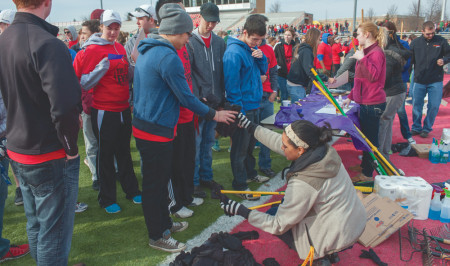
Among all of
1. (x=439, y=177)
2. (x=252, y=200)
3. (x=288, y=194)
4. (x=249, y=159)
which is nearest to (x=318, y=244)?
(x=288, y=194)

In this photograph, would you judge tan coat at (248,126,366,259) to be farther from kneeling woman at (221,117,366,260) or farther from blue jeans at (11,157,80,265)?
blue jeans at (11,157,80,265)

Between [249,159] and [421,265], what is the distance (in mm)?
2186

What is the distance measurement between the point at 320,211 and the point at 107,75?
2.28 metres

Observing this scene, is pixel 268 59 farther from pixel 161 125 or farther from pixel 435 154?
pixel 435 154

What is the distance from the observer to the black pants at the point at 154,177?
8.58 feet

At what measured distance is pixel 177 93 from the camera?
2.51 metres

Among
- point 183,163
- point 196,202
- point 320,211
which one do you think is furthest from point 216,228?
point 320,211

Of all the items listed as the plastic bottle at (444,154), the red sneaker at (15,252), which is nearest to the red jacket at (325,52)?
the plastic bottle at (444,154)

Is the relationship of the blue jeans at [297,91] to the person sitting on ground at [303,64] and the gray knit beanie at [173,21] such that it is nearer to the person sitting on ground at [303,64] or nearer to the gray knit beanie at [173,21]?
the person sitting on ground at [303,64]

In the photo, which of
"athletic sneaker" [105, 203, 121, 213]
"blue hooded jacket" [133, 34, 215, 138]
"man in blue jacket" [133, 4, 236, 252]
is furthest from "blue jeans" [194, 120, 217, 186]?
"blue hooded jacket" [133, 34, 215, 138]

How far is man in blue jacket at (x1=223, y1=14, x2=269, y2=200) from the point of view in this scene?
3604mm

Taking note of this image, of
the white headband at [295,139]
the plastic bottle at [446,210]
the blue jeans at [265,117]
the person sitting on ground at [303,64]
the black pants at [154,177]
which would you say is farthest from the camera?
the person sitting on ground at [303,64]

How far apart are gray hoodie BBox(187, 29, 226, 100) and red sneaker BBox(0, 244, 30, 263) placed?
221cm

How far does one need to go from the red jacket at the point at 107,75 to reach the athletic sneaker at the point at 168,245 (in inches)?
52.6
